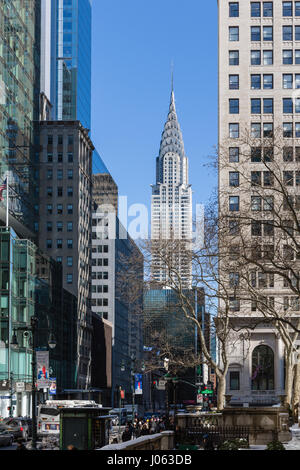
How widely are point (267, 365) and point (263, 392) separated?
345 cm

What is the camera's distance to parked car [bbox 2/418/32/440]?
55.2 metres

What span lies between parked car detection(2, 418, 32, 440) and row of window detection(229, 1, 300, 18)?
61.2 metres

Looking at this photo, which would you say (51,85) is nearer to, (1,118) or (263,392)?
(1,118)

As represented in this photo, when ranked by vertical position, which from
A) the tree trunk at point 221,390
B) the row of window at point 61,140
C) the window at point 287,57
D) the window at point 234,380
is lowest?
the window at point 234,380

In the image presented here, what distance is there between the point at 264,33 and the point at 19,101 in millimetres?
43530

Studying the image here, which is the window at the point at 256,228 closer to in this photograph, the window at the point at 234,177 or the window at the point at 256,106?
the window at the point at 234,177

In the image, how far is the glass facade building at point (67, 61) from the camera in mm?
181175

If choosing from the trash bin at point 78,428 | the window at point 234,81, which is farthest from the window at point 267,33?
the trash bin at point 78,428

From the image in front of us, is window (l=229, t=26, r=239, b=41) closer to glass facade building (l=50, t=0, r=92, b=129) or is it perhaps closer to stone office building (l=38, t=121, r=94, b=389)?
stone office building (l=38, t=121, r=94, b=389)

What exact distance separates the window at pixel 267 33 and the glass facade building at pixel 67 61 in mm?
82517

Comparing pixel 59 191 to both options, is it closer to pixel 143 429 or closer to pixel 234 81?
pixel 234 81

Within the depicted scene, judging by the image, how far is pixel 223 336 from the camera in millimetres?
57844

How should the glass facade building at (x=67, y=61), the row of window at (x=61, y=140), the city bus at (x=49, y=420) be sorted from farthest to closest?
the glass facade building at (x=67, y=61), the row of window at (x=61, y=140), the city bus at (x=49, y=420)

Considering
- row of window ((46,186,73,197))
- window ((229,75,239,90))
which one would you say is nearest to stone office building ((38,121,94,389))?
row of window ((46,186,73,197))
